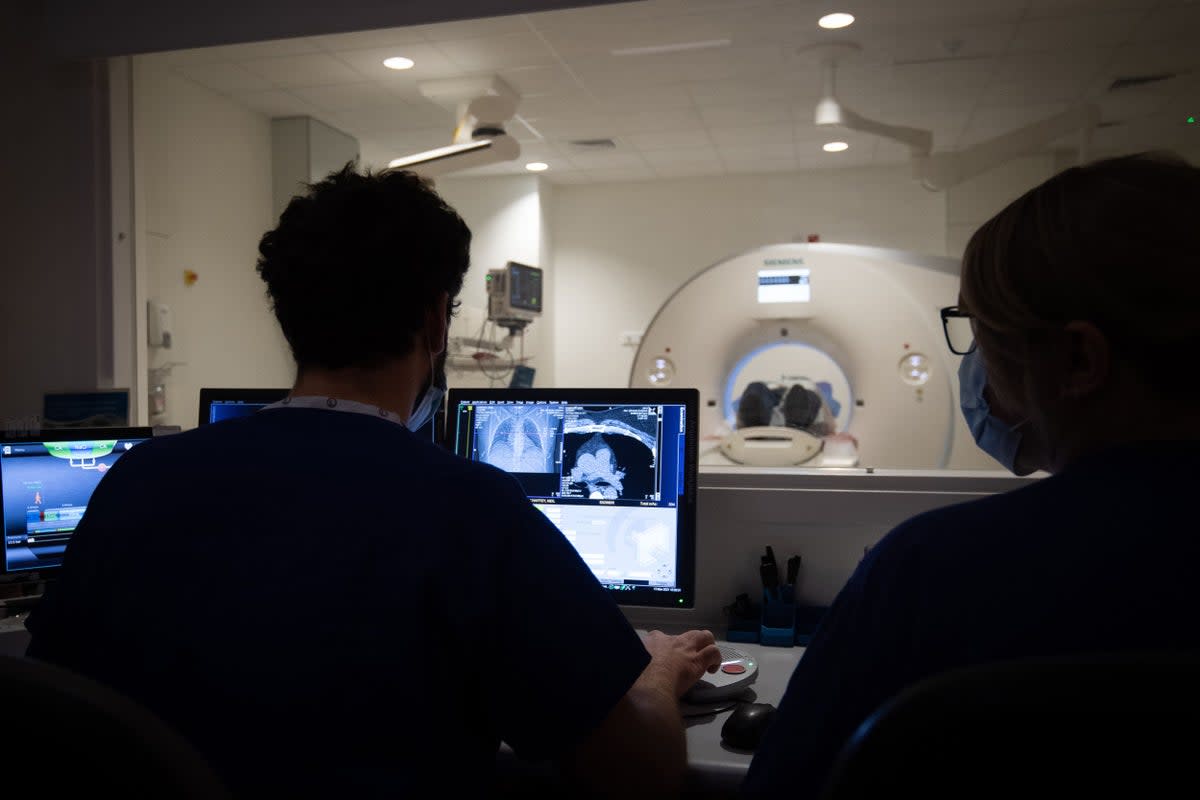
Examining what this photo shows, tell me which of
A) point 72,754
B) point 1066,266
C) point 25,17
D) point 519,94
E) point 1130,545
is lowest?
point 72,754

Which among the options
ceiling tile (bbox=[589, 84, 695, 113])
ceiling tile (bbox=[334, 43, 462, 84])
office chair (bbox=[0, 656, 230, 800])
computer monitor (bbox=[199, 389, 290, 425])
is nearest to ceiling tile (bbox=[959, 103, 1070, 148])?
ceiling tile (bbox=[589, 84, 695, 113])

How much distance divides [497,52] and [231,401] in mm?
2718

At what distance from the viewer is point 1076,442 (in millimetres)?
750

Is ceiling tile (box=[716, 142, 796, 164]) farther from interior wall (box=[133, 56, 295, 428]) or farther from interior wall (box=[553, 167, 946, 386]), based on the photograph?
interior wall (box=[133, 56, 295, 428])

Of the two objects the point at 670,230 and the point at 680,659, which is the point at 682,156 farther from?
the point at 680,659

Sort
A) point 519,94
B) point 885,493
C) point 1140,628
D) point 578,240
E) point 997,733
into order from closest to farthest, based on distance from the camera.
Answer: point 997,733, point 1140,628, point 885,493, point 519,94, point 578,240

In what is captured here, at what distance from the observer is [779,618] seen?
152 cm

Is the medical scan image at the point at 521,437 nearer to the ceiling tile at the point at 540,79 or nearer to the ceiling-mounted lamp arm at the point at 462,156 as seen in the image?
the ceiling-mounted lamp arm at the point at 462,156

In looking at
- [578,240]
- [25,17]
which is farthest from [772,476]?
[578,240]

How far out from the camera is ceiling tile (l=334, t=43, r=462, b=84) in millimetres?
4004

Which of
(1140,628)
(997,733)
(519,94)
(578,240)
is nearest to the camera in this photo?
(997,733)

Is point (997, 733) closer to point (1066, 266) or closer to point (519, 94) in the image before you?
point (1066, 266)

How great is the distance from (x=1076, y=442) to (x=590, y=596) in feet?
1.42

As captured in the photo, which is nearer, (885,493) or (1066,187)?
(1066,187)
